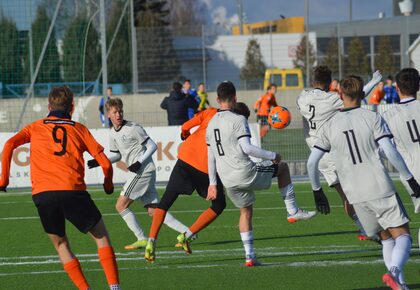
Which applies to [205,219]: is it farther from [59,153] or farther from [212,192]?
[59,153]

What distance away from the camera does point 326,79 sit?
459 inches

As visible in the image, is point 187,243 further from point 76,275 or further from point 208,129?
point 76,275

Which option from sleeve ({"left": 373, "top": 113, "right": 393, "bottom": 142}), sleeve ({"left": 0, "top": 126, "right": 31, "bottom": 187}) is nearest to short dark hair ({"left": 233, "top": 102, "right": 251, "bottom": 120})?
sleeve ({"left": 373, "top": 113, "right": 393, "bottom": 142})

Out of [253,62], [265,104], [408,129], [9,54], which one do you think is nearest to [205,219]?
[408,129]

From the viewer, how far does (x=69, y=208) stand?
780cm

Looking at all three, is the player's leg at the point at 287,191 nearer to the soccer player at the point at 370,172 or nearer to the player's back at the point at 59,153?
the soccer player at the point at 370,172

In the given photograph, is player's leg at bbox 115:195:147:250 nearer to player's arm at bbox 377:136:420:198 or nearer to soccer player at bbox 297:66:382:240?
soccer player at bbox 297:66:382:240

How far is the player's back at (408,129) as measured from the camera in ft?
27.6

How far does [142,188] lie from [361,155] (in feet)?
15.0

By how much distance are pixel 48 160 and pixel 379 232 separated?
2.74 m

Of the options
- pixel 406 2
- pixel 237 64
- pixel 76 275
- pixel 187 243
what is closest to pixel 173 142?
pixel 187 243

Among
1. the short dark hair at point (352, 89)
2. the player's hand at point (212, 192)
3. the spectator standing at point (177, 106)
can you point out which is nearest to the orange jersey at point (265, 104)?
the spectator standing at point (177, 106)

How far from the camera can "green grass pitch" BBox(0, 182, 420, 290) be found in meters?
9.16

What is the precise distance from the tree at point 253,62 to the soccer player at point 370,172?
44.1 m
